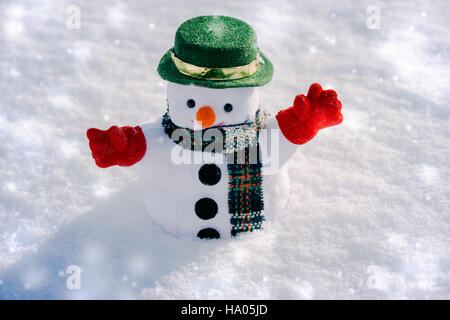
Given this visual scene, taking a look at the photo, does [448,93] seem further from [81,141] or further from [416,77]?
[81,141]

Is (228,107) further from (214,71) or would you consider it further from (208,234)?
(208,234)

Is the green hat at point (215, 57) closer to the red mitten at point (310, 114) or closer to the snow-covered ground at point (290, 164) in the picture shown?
the red mitten at point (310, 114)

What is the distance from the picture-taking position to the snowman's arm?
5.85ft

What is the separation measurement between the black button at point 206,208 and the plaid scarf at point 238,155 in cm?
6

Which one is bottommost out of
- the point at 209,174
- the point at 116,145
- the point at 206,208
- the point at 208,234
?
the point at 208,234

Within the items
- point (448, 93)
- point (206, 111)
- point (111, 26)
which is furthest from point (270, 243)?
point (111, 26)

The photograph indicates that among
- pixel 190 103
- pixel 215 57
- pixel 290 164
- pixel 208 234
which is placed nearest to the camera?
pixel 215 57

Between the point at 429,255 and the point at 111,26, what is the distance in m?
2.39

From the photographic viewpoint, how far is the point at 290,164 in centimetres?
232

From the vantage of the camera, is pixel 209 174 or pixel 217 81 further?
pixel 209 174

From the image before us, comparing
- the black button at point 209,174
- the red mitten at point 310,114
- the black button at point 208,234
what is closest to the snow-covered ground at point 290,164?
the black button at point 208,234

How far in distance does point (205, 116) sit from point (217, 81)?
130 millimetres

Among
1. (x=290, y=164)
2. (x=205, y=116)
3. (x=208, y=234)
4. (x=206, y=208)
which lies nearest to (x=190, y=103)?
(x=205, y=116)

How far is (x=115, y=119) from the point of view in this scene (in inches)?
102
